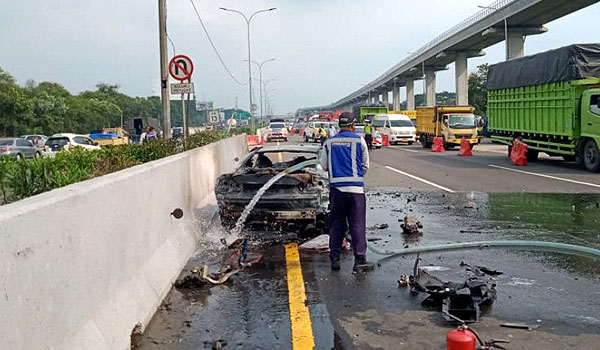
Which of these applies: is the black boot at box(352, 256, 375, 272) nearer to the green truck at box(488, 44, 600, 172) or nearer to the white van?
the green truck at box(488, 44, 600, 172)

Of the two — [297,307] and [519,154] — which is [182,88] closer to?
[297,307]

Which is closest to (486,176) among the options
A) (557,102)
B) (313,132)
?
(557,102)

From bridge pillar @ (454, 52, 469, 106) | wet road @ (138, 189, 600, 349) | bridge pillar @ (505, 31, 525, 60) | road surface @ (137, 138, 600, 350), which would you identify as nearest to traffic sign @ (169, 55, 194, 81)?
road surface @ (137, 138, 600, 350)

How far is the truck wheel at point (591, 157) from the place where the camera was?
62.9 ft

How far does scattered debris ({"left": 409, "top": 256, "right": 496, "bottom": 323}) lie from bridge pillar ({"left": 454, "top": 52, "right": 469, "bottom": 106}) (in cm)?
6376

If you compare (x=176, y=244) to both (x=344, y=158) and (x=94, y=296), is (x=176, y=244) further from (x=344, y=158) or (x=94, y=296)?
(x=94, y=296)

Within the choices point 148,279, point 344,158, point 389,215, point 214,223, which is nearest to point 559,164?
point 389,215

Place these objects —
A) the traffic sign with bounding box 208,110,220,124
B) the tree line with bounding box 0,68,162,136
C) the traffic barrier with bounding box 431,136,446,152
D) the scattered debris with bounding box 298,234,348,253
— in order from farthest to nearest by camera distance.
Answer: the tree line with bounding box 0,68,162,136, the traffic barrier with bounding box 431,136,446,152, the traffic sign with bounding box 208,110,220,124, the scattered debris with bounding box 298,234,348,253

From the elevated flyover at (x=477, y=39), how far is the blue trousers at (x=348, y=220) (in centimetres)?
4048

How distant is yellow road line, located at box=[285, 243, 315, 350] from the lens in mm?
4902

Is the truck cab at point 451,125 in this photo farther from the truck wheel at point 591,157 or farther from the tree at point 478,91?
the tree at point 478,91

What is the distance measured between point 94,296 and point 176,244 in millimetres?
3263

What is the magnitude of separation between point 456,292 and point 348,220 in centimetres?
217

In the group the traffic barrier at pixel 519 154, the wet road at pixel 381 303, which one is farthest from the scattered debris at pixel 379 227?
the traffic barrier at pixel 519 154
